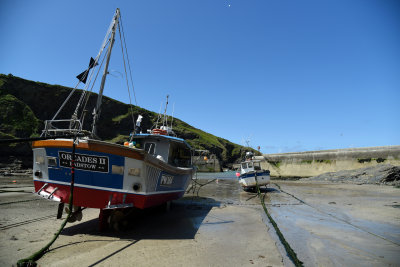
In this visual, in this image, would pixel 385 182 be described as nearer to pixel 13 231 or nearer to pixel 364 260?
pixel 364 260

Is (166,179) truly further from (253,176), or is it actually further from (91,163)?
(253,176)

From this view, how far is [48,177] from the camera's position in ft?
23.8

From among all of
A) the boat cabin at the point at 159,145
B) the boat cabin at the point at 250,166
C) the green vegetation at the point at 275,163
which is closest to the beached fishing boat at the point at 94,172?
the boat cabin at the point at 159,145

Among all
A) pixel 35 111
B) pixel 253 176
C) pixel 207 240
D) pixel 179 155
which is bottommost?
pixel 207 240

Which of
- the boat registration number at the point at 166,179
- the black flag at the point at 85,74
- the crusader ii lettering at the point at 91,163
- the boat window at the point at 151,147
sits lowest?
the boat registration number at the point at 166,179

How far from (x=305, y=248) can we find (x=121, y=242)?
5.19 metres

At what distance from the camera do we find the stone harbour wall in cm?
4141

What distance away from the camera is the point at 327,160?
5041cm

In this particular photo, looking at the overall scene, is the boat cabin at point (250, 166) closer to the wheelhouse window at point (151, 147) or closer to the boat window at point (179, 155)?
the boat window at point (179, 155)

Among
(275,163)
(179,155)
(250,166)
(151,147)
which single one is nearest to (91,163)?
(151,147)

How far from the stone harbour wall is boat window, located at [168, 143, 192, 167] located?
4218 centimetres

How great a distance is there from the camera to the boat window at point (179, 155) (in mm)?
10625

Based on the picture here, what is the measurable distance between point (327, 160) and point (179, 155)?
50149 millimetres

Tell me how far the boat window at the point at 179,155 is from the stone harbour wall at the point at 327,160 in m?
42.2
